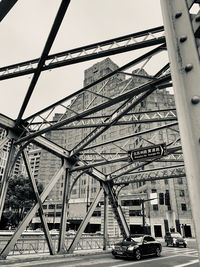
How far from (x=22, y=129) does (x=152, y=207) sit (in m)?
50.5

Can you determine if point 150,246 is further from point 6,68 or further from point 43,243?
point 6,68

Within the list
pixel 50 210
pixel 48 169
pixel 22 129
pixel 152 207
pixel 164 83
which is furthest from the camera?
pixel 48 169

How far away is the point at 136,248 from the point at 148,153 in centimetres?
788

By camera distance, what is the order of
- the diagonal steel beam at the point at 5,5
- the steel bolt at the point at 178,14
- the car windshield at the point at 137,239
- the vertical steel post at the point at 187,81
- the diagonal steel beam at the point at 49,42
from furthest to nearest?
the car windshield at the point at 137,239, the diagonal steel beam at the point at 49,42, the diagonal steel beam at the point at 5,5, the steel bolt at the point at 178,14, the vertical steel post at the point at 187,81

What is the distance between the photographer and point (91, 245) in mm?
21156

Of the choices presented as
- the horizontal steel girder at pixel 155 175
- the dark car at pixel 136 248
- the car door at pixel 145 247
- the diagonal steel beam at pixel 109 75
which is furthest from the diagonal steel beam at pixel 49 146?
the car door at pixel 145 247

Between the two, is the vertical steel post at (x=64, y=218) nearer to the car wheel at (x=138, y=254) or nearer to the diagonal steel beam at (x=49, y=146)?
the diagonal steel beam at (x=49, y=146)

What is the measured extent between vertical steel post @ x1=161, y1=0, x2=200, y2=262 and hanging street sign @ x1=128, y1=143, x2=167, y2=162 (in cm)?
1112

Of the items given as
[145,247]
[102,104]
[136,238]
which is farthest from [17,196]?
[102,104]

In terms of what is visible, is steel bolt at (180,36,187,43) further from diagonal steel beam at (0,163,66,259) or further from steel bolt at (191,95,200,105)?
diagonal steel beam at (0,163,66,259)

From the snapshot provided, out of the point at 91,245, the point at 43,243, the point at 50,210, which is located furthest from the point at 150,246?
the point at 50,210

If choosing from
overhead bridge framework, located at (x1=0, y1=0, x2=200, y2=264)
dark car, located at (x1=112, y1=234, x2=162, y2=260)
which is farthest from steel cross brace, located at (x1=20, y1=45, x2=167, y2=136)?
dark car, located at (x1=112, y1=234, x2=162, y2=260)

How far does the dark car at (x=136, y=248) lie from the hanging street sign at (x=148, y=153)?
726 centimetres

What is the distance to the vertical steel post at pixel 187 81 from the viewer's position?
1.12 meters
